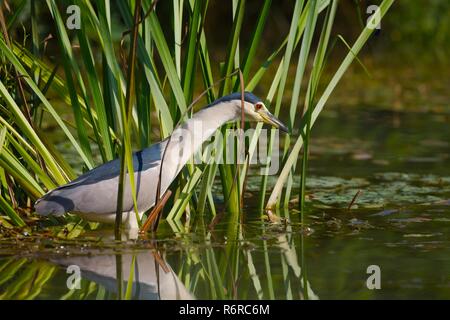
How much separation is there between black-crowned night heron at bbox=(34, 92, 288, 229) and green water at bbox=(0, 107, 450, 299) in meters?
0.15

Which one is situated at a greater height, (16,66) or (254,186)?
(16,66)

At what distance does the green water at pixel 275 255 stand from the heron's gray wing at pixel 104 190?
17cm

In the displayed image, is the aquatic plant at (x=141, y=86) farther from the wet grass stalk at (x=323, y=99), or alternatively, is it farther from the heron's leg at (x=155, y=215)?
the heron's leg at (x=155, y=215)

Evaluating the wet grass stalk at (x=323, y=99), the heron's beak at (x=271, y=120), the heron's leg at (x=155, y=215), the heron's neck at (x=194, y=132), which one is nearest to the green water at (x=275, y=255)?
the heron's leg at (x=155, y=215)

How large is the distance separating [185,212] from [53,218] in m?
0.73

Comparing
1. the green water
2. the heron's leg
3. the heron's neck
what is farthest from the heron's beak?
the heron's leg

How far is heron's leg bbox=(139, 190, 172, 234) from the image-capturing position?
16.5 ft

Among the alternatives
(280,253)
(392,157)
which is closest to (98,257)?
(280,253)

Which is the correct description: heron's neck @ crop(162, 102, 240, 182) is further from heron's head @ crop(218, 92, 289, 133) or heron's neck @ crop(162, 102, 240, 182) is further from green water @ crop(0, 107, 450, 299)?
green water @ crop(0, 107, 450, 299)

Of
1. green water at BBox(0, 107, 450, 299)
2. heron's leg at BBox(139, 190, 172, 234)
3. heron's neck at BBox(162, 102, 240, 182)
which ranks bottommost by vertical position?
green water at BBox(0, 107, 450, 299)

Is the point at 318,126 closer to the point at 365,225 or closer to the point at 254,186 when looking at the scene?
the point at 254,186

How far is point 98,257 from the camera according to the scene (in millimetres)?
4727

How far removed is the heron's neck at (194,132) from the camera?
207 inches
